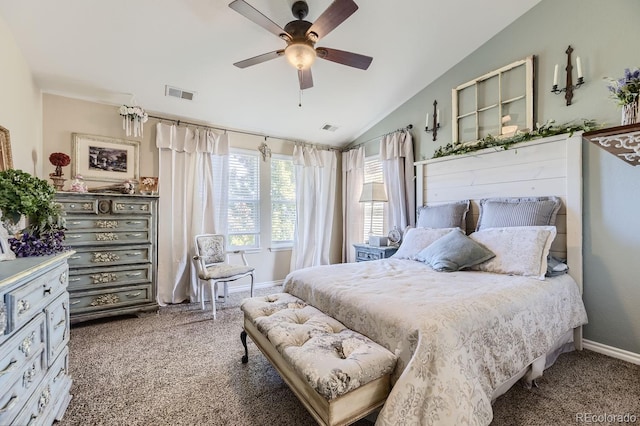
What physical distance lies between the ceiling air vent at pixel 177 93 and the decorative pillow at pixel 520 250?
3656 mm

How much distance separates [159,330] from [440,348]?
2.80 meters

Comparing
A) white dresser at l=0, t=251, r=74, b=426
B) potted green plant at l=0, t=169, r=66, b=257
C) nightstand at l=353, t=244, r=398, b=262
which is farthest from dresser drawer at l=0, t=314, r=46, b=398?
nightstand at l=353, t=244, r=398, b=262

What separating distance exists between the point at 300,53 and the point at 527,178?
2.44 m

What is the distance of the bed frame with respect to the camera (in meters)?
2.39

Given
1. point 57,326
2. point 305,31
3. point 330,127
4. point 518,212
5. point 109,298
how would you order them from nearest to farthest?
point 57,326 < point 305,31 < point 518,212 < point 109,298 < point 330,127

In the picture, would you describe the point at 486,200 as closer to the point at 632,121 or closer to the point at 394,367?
the point at 632,121

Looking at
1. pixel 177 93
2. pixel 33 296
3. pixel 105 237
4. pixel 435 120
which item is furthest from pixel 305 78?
pixel 105 237

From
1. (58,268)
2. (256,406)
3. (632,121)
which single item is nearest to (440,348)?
(256,406)

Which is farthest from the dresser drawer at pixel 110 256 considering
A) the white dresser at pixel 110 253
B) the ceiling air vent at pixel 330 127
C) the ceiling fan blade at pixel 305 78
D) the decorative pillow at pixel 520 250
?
the decorative pillow at pixel 520 250

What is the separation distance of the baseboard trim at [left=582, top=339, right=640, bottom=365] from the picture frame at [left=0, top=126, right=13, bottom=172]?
4.82 m

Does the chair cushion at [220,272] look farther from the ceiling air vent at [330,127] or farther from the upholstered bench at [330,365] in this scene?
the ceiling air vent at [330,127]

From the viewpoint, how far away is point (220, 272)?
3334mm

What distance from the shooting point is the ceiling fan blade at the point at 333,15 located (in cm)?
183

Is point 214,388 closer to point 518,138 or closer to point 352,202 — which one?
point 518,138
